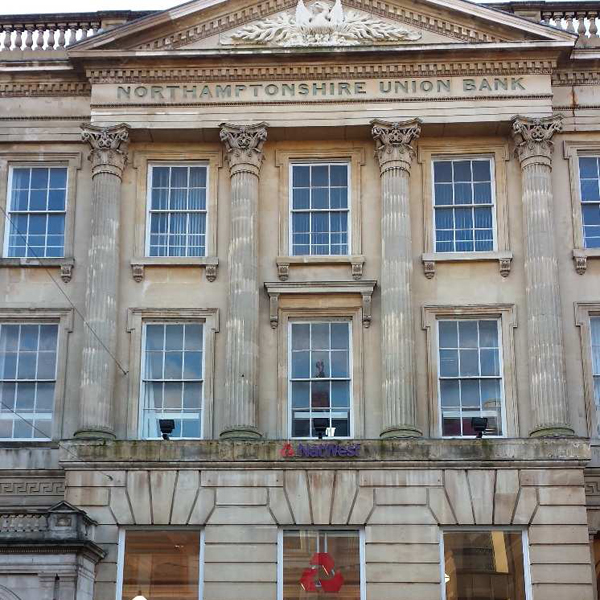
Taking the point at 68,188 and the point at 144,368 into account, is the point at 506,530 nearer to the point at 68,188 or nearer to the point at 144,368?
the point at 144,368

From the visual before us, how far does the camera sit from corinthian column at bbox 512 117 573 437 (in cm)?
2800

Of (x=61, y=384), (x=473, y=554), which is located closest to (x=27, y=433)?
(x=61, y=384)

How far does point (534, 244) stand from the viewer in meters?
29.3

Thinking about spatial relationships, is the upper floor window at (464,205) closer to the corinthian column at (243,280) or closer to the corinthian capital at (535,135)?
the corinthian capital at (535,135)

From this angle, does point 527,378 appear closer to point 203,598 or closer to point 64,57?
point 203,598

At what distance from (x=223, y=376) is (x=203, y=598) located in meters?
5.07

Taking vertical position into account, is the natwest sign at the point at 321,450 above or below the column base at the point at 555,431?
below

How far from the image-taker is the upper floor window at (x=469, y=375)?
2878 cm

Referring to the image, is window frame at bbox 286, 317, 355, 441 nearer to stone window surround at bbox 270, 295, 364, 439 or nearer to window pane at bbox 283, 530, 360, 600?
stone window surround at bbox 270, 295, 364, 439

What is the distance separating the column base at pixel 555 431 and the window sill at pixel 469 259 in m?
3.86

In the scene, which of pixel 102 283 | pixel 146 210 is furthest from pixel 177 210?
pixel 102 283

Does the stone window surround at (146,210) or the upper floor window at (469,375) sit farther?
Result: the stone window surround at (146,210)

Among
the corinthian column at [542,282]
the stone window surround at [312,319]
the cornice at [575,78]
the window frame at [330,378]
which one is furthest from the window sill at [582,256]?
the window frame at [330,378]

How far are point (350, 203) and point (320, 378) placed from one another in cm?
431
